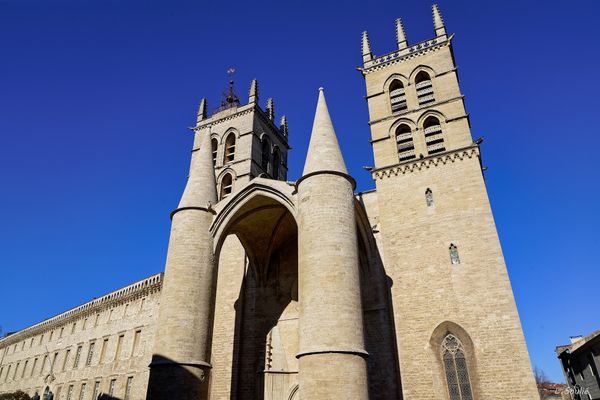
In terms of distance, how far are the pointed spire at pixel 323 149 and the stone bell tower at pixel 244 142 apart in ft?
19.6

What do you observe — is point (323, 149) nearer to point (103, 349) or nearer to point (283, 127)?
point (283, 127)

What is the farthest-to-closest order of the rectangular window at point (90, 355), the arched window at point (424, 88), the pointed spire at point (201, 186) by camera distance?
the rectangular window at point (90, 355), the arched window at point (424, 88), the pointed spire at point (201, 186)

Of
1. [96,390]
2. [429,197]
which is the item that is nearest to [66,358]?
[96,390]

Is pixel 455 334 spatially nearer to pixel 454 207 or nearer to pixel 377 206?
pixel 454 207

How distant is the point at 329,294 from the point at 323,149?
171 inches

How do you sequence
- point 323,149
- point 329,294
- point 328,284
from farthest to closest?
point 323,149 → point 328,284 → point 329,294

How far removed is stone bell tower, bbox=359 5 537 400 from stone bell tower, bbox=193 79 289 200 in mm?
6037

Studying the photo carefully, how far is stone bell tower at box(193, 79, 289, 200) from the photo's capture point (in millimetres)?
20297

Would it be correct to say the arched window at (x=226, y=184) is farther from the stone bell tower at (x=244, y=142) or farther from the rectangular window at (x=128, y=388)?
the rectangular window at (x=128, y=388)

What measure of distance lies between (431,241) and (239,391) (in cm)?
781

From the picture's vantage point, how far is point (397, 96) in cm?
1794

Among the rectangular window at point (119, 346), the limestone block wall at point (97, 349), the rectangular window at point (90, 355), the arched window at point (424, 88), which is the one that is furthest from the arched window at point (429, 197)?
the rectangular window at point (90, 355)

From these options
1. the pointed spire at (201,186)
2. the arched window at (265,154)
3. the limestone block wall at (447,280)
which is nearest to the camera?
the limestone block wall at (447,280)

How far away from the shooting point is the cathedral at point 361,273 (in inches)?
432
